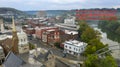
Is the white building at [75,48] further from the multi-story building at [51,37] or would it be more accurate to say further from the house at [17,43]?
the house at [17,43]

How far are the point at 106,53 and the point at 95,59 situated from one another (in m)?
4.30

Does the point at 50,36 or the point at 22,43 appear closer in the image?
the point at 22,43

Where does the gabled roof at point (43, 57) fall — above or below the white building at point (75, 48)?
above

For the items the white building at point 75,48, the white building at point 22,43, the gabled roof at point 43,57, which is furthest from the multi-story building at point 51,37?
the gabled roof at point 43,57

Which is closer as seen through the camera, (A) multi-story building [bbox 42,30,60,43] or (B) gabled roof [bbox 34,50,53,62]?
(B) gabled roof [bbox 34,50,53,62]

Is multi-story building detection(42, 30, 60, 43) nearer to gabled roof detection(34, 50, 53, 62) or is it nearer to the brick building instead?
the brick building

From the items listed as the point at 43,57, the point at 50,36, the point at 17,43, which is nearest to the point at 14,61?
the point at 43,57

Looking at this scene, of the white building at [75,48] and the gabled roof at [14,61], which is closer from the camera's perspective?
the gabled roof at [14,61]

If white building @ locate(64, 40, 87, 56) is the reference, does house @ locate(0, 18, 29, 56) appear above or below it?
above

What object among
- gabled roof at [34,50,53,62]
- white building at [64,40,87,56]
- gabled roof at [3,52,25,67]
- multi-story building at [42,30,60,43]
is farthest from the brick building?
gabled roof at [3,52,25,67]

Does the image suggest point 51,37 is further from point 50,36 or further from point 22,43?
point 22,43

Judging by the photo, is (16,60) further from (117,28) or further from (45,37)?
(117,28)

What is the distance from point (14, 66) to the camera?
486 inches

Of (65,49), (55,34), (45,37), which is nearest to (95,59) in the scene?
(65,49)
